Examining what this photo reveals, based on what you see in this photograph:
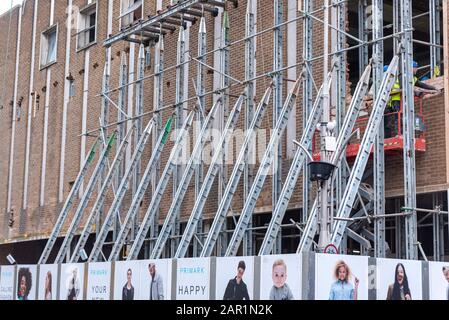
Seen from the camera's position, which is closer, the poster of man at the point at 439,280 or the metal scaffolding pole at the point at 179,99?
the poster of man at the point at 439,280

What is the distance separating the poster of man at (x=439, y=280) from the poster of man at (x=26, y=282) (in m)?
10.7

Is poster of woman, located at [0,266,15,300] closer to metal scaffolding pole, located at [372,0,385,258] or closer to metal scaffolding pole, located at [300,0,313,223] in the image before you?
metal scaffolding pole, located at [300,0,313,223]

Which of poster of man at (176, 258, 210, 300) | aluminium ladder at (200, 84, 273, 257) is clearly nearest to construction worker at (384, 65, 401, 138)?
aluminium ladder at (200, 84, 273, 257)

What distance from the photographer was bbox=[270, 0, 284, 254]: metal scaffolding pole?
19.1 meters

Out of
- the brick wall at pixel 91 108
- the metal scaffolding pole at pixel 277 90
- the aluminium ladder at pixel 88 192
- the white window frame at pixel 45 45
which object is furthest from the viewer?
the white window frame at pixel 45 45

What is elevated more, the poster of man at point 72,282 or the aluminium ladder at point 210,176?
the aluminium ladder at point 210,176

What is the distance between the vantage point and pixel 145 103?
24.7 metres

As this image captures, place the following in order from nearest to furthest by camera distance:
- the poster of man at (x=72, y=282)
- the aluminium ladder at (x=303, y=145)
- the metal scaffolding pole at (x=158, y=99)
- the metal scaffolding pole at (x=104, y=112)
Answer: the aluminium ladder at (x=303, y=145)
the poster of man at (x=72, y=282)
the metal scaffolding pole at (x=158, y=99)
the metal scaffolding pole at (x=104, y=112)

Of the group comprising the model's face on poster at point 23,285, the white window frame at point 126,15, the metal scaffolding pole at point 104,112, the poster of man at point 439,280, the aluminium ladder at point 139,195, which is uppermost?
the white window frame at point 126,15

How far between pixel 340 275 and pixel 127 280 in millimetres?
5818

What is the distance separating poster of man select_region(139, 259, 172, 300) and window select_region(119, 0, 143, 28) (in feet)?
35.0

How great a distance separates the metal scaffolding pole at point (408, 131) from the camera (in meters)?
15.5

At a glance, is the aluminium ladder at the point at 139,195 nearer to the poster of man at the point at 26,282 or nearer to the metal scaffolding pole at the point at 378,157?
the poster of man at the point at 26,282

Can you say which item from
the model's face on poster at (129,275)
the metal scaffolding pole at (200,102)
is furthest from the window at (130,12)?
the model's face on poster at (129,275)
